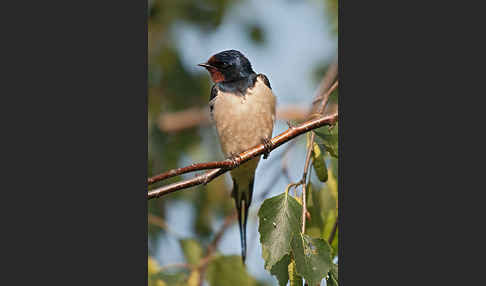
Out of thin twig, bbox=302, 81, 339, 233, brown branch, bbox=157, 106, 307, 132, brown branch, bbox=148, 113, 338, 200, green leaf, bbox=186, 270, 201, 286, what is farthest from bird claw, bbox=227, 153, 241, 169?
brown branch, bbox=157, 106, 307, 132

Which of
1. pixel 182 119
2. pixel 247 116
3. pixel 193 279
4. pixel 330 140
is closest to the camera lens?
pixel 330 140

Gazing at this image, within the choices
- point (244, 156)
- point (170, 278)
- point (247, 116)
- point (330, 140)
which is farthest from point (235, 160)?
point (170, 278)

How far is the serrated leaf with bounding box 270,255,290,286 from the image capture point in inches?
57.7

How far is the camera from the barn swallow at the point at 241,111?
6.43 ft

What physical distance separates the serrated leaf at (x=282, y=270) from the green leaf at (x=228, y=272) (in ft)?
1.90

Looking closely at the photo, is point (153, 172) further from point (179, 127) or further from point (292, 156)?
point (292, 156)

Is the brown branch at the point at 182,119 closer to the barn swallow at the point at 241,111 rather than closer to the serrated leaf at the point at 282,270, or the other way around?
the barn swallow at the point at 241,111

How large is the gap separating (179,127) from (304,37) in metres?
1.51

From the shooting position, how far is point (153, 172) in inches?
107

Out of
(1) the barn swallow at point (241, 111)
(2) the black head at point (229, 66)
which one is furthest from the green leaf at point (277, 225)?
A: (2) the black head at point (229, 66)

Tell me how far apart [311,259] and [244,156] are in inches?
21.5

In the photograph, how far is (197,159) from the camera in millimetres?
2811

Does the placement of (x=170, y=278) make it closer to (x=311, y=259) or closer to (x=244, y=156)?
(x=244, y=156)
